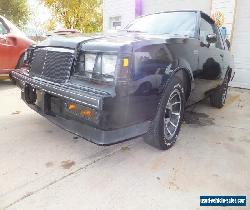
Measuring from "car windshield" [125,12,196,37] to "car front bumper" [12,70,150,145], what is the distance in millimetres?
1616

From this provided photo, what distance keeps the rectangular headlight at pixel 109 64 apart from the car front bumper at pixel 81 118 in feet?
0.84

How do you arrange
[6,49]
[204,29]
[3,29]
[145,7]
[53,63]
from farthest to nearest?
[145,7] → [3,29] → [6,49] → [204,29] → [53,63]

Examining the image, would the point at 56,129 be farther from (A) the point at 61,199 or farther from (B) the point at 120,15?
(B) the point at 120,15

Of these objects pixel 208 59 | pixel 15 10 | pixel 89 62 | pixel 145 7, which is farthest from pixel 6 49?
pixel 15 10

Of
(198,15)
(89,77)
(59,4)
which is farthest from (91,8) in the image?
(89,77)

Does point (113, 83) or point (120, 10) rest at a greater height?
point (120, 10)

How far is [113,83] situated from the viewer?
8.38 feet

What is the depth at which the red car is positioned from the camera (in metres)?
6.17

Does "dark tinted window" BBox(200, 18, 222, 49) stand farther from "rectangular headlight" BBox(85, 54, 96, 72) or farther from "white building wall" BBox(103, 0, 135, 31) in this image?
"white building wall" BBox(103, 0, 135, 31)

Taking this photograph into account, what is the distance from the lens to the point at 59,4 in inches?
803

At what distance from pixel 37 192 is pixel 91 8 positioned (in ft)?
71.4

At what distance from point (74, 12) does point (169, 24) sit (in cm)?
1822

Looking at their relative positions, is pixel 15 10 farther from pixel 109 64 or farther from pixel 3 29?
pixel 109 64

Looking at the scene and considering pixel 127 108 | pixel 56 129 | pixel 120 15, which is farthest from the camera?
pixel 120 15
